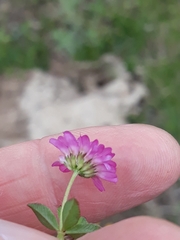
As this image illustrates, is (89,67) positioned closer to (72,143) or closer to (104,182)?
(104,182)

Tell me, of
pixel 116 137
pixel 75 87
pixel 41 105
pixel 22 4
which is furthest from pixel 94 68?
pixel 116 137

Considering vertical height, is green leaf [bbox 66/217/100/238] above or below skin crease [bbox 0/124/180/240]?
below

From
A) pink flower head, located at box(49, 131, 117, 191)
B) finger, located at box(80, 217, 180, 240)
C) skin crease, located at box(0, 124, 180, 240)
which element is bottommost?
finger, located at box(80, 217, 180, 240)

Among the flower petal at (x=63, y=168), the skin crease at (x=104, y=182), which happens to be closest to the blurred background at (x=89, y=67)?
the skin crease at (x=104, y=182)

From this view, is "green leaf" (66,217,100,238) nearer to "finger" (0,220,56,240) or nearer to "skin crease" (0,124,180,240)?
"finger" (0,220,56,240)

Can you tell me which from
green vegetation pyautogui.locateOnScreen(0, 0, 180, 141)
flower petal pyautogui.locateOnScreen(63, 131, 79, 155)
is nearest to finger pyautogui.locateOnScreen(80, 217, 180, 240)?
flower petal pyautogui.locateOnScreen(63, 131, 79, 155)

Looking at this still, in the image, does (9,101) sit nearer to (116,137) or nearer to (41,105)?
(41,105)

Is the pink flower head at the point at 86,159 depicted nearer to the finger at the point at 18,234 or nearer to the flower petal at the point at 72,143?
the flower petal at the point at 72,143
